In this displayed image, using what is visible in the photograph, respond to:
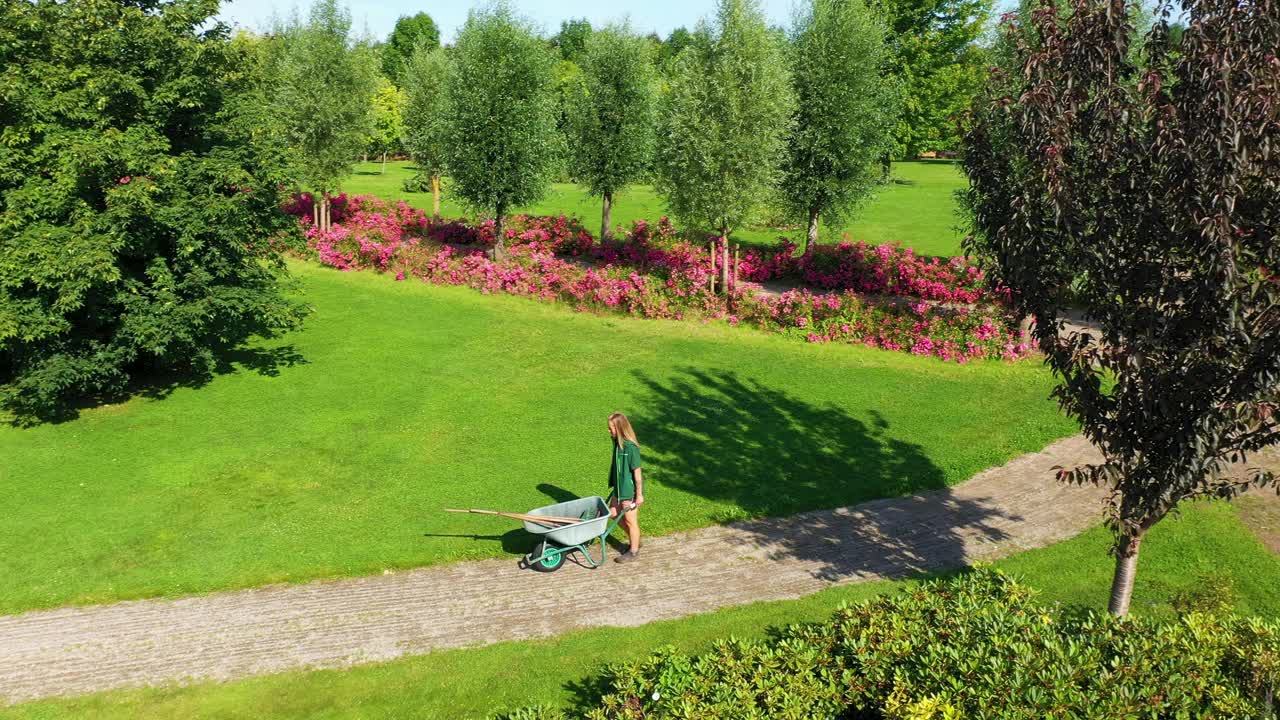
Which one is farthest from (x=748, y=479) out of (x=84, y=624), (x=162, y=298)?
(x=162, y=298)

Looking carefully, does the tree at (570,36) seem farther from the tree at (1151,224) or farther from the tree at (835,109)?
the tree at (1151,224)

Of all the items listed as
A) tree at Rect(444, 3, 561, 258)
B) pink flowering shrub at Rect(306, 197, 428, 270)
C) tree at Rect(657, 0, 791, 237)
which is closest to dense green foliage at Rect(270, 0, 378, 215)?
pink flowering shrub at Rect(306, 197, 428, 270)

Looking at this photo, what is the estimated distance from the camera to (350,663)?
861 cm

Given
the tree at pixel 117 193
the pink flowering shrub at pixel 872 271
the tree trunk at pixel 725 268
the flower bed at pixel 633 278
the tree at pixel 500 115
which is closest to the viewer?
the tree at pixel 117 193

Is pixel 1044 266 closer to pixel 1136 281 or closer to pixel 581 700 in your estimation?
pixel 1136 281

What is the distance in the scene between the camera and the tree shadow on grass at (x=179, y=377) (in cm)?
1525

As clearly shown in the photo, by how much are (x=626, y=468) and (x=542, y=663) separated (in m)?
2.85

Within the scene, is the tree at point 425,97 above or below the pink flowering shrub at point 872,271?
above

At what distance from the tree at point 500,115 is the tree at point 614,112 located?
4.35 metres

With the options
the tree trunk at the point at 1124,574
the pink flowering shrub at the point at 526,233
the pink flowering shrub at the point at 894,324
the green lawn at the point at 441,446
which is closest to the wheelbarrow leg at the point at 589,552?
the green lawn at the point at 441,446

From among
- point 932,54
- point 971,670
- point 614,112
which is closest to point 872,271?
point 614,112

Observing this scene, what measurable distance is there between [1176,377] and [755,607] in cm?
510

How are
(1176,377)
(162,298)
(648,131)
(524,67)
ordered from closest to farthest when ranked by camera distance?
(1176,377), (162,298), (524,67), (648,131)

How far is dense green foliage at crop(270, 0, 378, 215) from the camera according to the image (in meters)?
30.7
